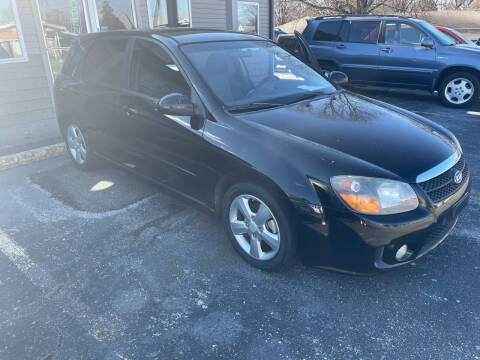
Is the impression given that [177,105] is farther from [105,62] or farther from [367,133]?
[105,62]

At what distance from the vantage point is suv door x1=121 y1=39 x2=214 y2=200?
322cm

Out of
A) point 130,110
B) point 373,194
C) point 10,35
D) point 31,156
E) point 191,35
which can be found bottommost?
point 31,156

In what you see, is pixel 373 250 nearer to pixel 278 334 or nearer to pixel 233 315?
pixel 278 334

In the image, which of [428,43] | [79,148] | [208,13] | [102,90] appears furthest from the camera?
[208,13]

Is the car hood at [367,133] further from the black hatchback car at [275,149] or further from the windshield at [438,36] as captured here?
the windshield at [438,36]

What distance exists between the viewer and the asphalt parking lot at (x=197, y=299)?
2307 mm

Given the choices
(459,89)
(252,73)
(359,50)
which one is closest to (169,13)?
(359,50)

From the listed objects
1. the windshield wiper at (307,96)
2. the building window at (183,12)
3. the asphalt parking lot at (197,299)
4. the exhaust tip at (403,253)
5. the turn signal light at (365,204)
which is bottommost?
the asphalt parking lot at (197,299)

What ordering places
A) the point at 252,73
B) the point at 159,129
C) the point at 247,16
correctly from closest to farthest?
the point at 159,129 < the point at 252,73 < the point at 247,16

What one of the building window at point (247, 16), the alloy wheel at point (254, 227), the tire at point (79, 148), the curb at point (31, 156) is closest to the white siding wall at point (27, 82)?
the curb at point (31, 156)

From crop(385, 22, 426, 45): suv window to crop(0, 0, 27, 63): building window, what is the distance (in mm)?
7549

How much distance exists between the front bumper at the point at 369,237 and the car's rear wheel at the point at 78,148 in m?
3.22

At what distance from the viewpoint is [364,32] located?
9.34 metres

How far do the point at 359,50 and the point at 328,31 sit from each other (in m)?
1.02
